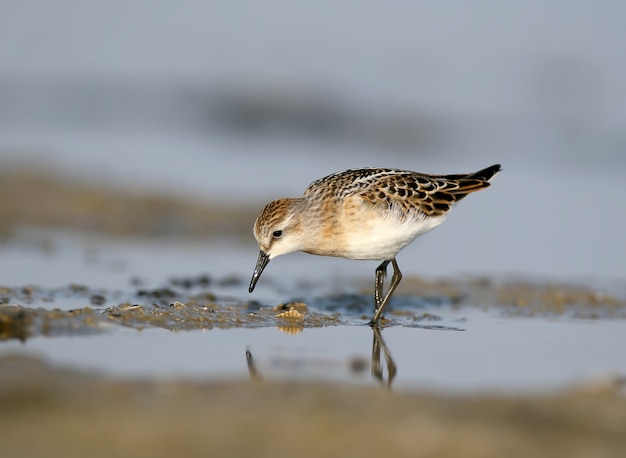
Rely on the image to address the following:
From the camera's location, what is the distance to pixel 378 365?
261 inches

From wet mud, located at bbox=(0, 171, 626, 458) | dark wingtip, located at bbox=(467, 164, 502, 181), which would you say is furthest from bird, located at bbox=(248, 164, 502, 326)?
wet mud, located at bbox=(0, 171, 626, 458)

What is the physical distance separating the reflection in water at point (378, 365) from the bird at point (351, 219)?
30.3 inches

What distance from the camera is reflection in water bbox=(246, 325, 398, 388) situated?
6.08 meters

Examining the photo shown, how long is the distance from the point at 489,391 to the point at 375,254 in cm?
270

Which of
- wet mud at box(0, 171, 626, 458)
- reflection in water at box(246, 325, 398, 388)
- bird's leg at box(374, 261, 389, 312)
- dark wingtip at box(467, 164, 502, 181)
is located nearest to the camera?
wet mud at box(0, 171, 626, 458)

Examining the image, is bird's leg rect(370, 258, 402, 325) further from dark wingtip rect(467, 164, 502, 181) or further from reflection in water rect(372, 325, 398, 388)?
dark wingtip rect(467, 164, 502, 181)

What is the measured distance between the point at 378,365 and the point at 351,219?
174 cm

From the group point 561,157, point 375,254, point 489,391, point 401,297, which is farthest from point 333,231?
point 561,157

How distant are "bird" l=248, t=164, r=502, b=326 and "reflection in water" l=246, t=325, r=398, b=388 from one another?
77 cm

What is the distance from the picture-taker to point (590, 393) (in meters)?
5.43

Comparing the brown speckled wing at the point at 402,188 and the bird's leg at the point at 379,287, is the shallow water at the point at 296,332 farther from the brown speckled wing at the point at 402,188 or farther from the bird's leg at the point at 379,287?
the brown speckled wing at the point at 402,188

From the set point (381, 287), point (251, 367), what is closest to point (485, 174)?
point (381, 287)

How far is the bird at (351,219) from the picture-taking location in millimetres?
8078

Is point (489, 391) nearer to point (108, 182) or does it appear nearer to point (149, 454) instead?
point (149, 454)
